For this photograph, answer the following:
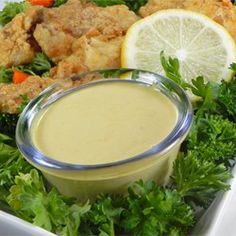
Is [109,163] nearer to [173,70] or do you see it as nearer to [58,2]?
[173,70]

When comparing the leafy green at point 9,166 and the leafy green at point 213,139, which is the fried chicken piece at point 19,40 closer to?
the leafy green at point 9,166

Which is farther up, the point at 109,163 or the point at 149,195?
the point at 109,163

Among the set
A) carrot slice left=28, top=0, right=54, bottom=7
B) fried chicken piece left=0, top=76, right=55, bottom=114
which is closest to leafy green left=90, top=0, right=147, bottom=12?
carrot slice left=28, top=0, right=54, bottom=7

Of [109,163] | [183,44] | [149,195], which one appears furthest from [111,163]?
[183,44]

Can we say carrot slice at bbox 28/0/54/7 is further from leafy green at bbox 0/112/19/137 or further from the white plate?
the white plate

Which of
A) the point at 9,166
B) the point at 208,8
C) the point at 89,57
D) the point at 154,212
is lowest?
the point at 9,166

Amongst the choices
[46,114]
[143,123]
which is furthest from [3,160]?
[143,123]
